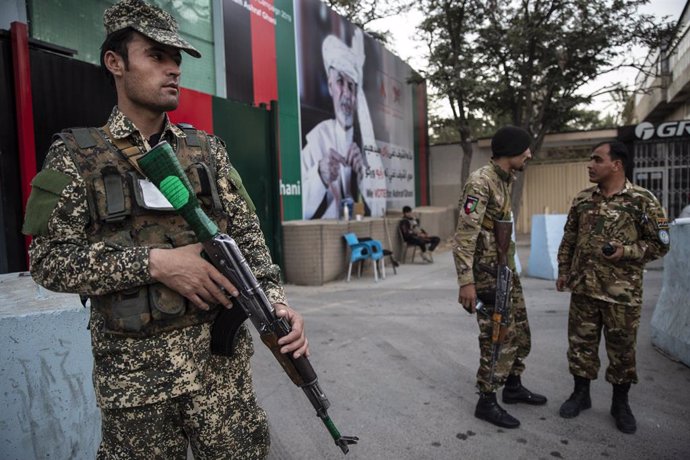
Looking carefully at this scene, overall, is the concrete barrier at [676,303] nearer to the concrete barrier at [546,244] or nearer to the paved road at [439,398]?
the paved road at [439,398]

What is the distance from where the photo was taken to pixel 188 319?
1447mm

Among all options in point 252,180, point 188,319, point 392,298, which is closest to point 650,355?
point 392,298

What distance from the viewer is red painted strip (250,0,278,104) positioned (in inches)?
327

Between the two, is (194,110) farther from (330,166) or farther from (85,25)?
(330,166)

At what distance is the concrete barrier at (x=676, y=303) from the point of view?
385 cm

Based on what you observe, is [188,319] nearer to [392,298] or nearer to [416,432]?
[416,432]

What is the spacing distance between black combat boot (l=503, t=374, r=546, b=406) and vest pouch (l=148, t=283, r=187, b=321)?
2.59 m

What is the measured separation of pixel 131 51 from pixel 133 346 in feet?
2.82

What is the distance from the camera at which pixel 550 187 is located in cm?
1759

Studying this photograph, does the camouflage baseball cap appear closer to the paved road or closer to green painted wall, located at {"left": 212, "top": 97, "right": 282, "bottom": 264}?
the paved road

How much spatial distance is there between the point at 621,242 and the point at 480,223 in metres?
0.89

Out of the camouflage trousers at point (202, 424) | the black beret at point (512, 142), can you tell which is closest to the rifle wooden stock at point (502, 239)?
the black beret at point (512, 142)

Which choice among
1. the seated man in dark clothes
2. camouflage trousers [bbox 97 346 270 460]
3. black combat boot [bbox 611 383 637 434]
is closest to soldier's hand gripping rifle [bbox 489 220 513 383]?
black combat boot [bbox 611 383 637 434]

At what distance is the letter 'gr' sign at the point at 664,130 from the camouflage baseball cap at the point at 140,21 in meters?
11.7
